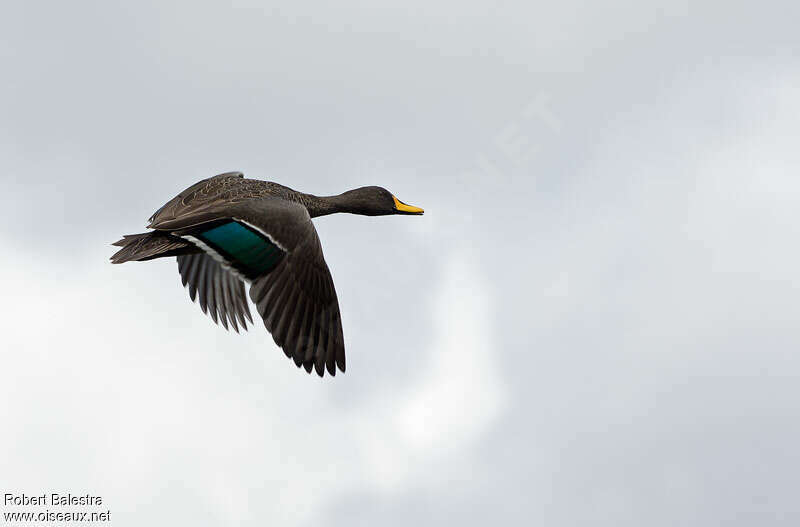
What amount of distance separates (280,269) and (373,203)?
418cm

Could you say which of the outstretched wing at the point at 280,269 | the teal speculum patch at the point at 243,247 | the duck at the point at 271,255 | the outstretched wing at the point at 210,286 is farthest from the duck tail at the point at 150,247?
the outstretched wing at the point at 210,286

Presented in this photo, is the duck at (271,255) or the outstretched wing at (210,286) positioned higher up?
the outstretched wing at (210,286)

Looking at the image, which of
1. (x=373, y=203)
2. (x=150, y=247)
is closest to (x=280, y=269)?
(x=150, y=247)

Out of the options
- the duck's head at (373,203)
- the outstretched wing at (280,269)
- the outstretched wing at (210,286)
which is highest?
the duck's head at (373,203)

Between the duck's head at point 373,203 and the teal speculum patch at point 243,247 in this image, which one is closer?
the teal speculum patch at point 243,247

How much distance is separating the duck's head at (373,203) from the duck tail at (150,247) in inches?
149

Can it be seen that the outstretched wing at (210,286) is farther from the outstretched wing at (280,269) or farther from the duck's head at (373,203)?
the outstretched wing at (280,269)

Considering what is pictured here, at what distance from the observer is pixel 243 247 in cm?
1520

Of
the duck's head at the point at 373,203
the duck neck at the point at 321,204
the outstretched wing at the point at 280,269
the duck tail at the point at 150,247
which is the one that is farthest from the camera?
the duck's head at the point at 373,203

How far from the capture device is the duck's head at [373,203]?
19.0 metres

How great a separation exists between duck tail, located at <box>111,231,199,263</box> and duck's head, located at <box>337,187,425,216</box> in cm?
378

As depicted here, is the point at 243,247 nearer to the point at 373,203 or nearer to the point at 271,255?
the point at 271,255

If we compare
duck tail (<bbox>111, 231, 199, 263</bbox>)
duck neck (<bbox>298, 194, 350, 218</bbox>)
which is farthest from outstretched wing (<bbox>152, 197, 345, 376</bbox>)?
duck neck (<bbox>298, 194, 350, 218</bbox>)

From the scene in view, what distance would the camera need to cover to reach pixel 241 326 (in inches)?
763
